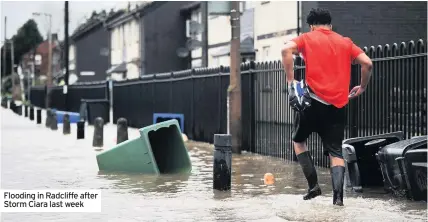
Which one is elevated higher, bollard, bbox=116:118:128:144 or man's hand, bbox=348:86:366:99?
man's hand, bbox=348:86:366:99

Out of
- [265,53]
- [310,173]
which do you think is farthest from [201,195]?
[265,53]

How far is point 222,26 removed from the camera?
4116cm

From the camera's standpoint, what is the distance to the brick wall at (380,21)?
31547mm

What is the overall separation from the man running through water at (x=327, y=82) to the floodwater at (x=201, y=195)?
641 millimetres

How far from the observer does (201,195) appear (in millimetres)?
10289

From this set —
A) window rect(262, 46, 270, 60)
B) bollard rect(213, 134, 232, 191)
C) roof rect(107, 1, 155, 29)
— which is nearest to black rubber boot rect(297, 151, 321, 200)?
bollard rect(213, 134, 232, 191)

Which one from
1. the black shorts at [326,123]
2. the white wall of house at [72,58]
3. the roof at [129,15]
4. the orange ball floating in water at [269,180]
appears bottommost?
the orange ball floating in water at [269,180]

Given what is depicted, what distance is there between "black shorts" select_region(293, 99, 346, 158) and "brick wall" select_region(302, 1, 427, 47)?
22.5 metres

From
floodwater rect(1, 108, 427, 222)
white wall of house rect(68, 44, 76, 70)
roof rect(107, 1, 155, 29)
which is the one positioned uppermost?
roof rect(107, 1, 155, 29)

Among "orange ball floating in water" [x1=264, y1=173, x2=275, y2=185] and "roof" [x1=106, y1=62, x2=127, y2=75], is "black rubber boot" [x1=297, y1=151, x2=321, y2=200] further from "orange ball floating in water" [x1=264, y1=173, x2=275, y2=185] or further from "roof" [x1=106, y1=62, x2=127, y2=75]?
"roof" [x1=106, y1=62, x2=127, y2=75]

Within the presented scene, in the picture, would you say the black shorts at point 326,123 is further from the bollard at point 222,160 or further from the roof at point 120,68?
the roof at point 120,68

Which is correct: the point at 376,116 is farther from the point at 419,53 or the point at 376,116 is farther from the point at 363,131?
the point at 419,53

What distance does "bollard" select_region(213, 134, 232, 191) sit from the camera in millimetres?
10466

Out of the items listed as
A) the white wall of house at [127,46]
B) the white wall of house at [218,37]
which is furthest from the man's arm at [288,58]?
the white wall of house at [127,46]
